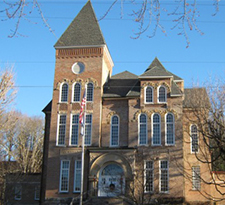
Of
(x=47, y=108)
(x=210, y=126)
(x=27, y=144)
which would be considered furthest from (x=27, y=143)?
(x=210, y=126)

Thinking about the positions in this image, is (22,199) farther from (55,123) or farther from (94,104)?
(94,104)

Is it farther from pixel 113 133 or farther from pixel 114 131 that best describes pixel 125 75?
pixel 113 133

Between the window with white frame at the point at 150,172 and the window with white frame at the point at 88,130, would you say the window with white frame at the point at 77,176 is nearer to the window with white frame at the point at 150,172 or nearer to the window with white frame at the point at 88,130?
the window with white frame at the point at 88,130

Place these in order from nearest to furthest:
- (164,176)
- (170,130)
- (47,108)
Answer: (164,176) → (170,130) → (47,108)

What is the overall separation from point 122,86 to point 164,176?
9.88m

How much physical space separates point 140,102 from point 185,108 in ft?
14.7

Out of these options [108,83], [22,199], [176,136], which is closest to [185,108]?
[176,136]

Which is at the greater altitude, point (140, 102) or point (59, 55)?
point (59, 55)

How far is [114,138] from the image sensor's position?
1307 inches

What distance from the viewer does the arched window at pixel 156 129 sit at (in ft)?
105

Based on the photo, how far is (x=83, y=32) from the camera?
36.8 meters

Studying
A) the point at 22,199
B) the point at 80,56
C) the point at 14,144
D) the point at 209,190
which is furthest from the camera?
the point at 14,144

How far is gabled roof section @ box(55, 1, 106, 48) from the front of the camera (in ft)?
116

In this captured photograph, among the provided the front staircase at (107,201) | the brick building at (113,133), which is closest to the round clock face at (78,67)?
the brick building at (113,133)
